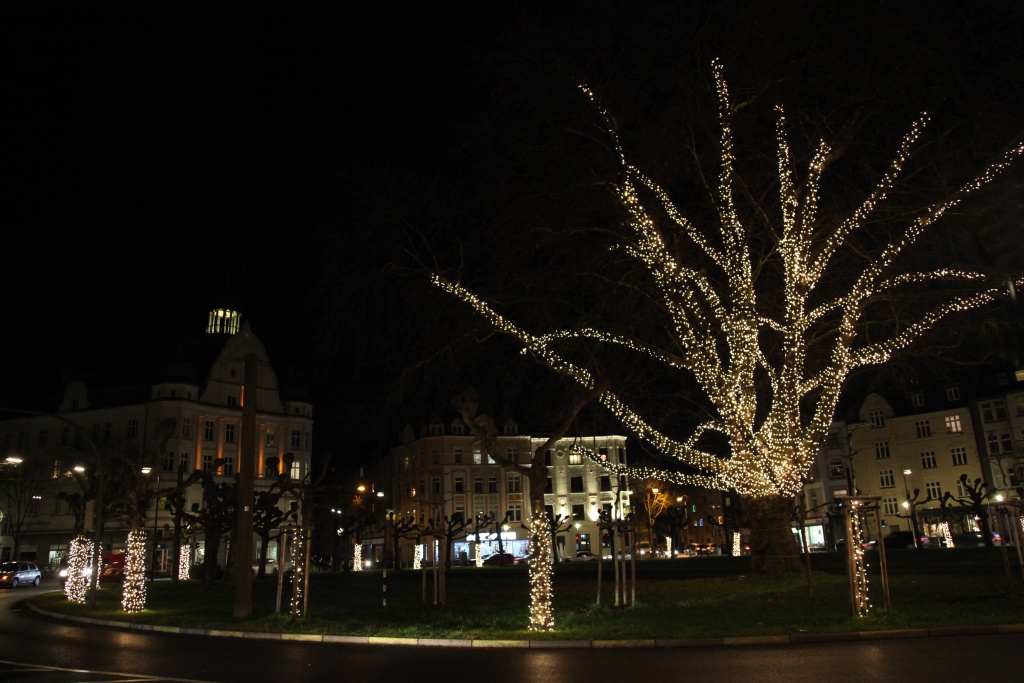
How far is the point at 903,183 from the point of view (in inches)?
742

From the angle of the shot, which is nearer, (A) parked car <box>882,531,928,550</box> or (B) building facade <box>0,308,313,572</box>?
(A) parked car <box>882,531,928,550</box>

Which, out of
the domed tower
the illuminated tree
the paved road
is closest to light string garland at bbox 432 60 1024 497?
the illuminated tree

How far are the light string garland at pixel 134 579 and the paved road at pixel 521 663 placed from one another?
8.07m

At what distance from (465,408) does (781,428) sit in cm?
788

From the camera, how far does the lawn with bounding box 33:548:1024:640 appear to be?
45.4 ft

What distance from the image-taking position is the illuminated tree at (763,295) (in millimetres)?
18688

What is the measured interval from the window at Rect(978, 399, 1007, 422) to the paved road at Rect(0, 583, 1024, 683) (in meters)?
58.6

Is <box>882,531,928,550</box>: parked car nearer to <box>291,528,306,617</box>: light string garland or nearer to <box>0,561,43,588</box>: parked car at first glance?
<box>291,528,306,617</box>: light string garland

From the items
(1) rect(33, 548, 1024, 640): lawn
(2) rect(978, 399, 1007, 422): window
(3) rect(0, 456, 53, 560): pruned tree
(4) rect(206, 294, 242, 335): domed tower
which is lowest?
(1) rect(33, 548, 1024, 640): lawn

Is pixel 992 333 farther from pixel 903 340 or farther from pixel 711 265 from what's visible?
pixel 711 265

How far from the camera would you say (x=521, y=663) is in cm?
1148

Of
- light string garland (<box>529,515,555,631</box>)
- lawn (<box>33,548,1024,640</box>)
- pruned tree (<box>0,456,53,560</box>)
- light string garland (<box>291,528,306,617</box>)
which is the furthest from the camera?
pruned tree (<box>0,456,53,560</box>)

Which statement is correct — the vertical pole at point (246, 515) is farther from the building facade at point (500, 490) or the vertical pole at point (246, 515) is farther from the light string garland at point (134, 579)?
the building facade at point (500, 490)

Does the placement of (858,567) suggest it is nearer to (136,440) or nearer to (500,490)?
(136,440)
